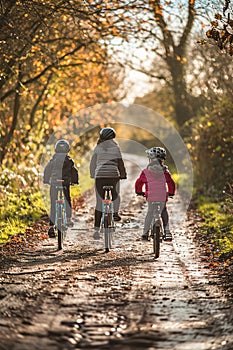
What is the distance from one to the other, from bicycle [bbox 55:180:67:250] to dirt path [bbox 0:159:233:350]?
30 cm

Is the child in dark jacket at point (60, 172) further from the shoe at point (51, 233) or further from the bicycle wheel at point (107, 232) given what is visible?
the bicycle wheel at point (107, 232)

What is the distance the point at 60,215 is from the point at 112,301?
472 cm

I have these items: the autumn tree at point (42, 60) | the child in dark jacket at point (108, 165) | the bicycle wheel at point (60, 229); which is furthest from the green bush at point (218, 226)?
the autumn tree at point (42, 60)

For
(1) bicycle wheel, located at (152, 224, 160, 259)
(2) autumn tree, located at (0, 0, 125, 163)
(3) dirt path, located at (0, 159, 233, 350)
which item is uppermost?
(2) autumn tree, located at (0, 0, 125, 163)

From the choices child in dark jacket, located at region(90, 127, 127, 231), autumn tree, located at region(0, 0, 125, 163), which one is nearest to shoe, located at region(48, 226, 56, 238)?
child in dark jacket, located at region(90, 127, 127, 231)

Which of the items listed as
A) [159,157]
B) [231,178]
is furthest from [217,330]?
[231,178]

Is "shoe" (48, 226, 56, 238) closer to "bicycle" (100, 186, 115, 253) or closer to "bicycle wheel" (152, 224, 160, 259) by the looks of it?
"bicycle" (100, 186, 115, 253)

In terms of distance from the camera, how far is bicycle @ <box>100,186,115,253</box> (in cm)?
1172

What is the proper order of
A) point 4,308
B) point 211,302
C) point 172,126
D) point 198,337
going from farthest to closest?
point 172,126, point 211,302, point 4,308, point 198,337

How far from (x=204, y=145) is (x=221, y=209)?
5860 millimetres

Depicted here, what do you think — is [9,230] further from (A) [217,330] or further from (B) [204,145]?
(B) [204,145]

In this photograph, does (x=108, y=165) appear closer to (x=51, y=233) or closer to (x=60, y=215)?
(x=60, y=215)

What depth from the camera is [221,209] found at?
57.7 feet

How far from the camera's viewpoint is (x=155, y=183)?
11.4m
